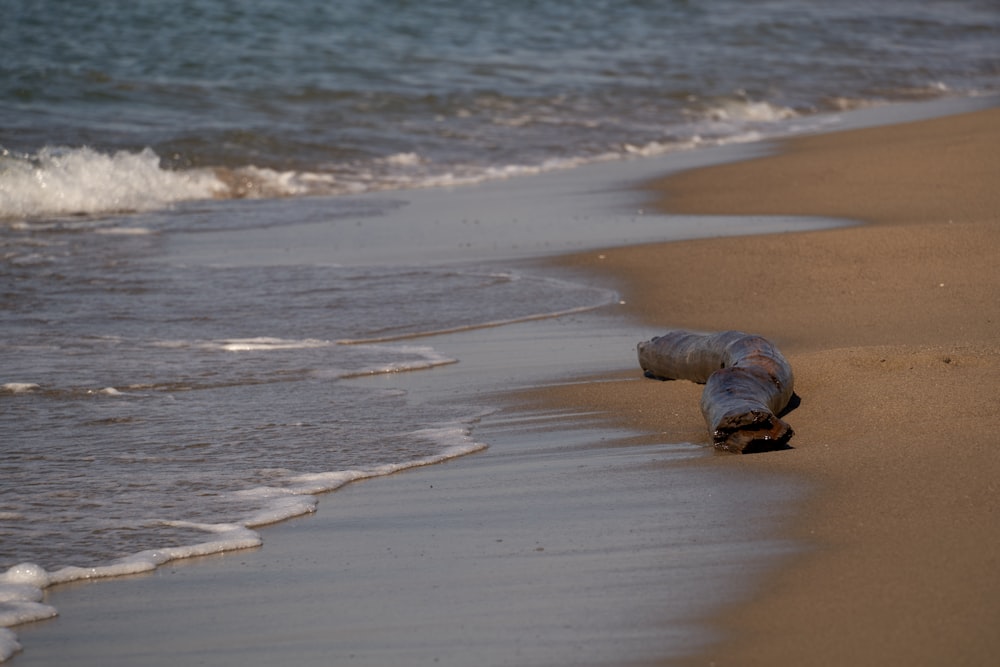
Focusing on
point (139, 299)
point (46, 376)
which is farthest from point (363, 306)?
point (46, 376)

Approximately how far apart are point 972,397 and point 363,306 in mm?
3344

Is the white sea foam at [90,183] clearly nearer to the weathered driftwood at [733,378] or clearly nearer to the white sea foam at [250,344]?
the white sea foam at [250,344]

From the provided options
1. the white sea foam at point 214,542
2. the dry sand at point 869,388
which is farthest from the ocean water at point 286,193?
the dry sand at point 869,388

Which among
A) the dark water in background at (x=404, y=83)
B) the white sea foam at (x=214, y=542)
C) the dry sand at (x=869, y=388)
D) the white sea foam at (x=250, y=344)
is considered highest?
the dark water in background at (x=404, y=83)

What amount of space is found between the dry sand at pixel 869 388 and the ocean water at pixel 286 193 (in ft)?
2.38

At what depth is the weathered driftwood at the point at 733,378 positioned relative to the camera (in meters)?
4.17

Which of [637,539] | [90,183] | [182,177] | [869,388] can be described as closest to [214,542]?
[637,539]

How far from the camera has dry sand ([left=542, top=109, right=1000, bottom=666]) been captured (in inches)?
114

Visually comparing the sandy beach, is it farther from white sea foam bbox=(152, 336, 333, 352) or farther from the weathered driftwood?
white sea foam bbox=(152, 336, 333, 352)

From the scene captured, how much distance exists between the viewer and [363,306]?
6867 mm

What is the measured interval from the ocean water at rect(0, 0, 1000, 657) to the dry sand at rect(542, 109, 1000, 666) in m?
0.72

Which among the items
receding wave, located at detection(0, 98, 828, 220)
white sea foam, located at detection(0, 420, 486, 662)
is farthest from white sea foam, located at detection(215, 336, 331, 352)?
receding wave, located at detection(0, 98, 828, 220)

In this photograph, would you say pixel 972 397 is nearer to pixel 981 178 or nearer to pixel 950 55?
pixel 981 178

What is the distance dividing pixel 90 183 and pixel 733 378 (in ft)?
24.9
